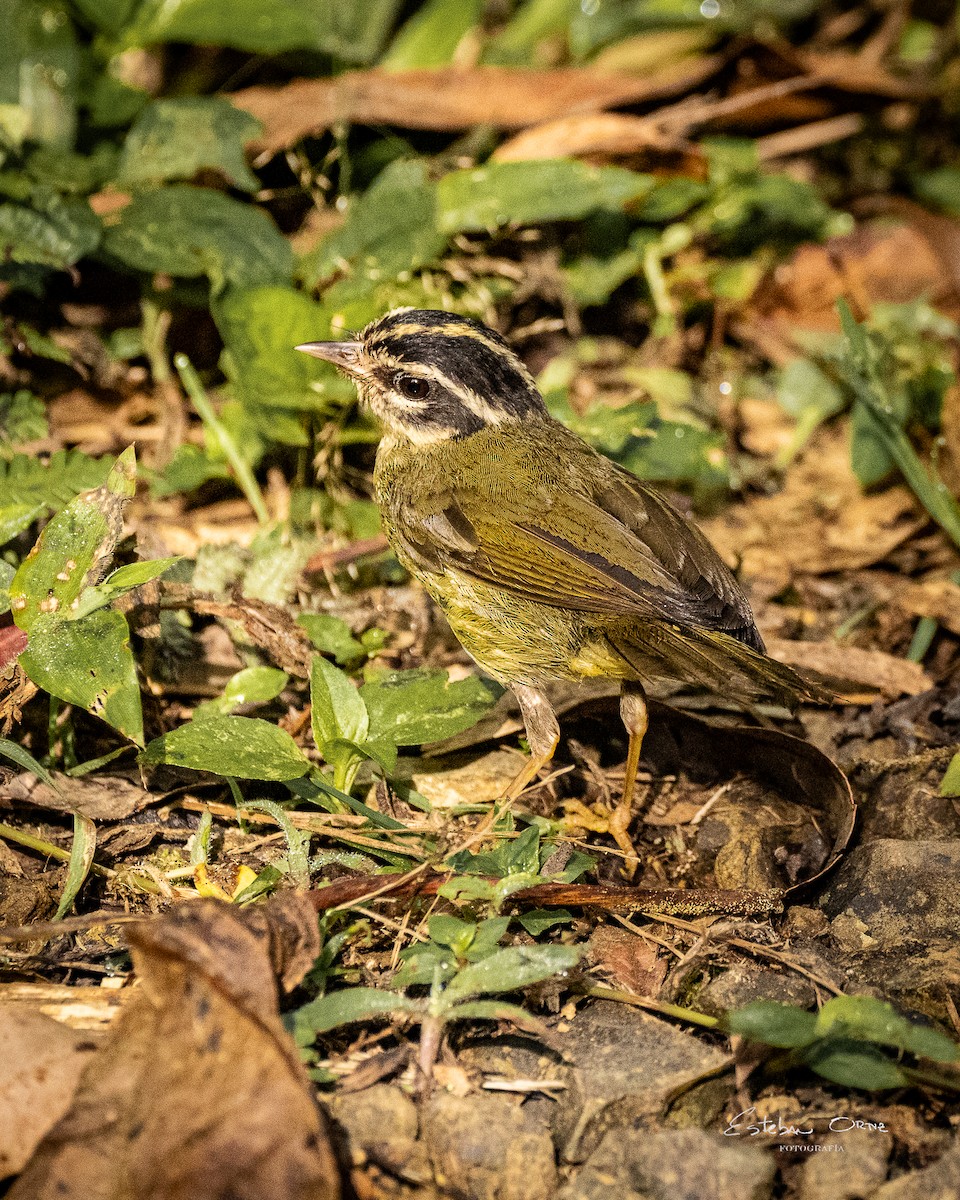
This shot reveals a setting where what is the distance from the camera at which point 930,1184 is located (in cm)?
278

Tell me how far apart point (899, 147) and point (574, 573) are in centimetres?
530

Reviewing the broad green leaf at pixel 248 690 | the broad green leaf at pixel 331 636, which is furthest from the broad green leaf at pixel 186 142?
the broad green leaf at pixel 248 690

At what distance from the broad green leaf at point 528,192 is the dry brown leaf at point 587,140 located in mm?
292

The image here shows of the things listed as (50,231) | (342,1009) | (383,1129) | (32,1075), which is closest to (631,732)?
(342,1009)

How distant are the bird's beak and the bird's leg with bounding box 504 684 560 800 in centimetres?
157

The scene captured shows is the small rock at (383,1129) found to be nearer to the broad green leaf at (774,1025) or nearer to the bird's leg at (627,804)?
the broad green leaf at (774,1025)

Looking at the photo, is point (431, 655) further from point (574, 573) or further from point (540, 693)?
point (574, 573)

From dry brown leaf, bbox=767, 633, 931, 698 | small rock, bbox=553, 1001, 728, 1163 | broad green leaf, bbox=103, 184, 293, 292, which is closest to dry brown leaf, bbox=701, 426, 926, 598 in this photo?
dry brown leaf, bbox=767, 633, 931, 698

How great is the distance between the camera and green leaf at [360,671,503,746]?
3.95 m

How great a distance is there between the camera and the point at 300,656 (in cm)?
440

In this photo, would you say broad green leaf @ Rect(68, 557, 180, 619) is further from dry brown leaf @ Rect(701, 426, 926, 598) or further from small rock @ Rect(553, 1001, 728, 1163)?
dry brown leaf @ Rect(701, 426, 926, 598)

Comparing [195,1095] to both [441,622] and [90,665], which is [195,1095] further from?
[441,622]

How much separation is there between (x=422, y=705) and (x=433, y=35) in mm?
4509

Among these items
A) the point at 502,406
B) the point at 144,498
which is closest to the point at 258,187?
the point at 144,498
